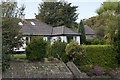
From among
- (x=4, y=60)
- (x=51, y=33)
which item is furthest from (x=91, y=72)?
(x=51, y=33)

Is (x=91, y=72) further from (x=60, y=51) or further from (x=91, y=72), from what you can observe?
(x=60, y=51)

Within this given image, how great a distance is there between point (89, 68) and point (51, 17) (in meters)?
26.7

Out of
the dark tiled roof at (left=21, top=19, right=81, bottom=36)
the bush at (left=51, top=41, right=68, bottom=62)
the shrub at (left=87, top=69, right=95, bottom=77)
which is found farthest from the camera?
the dark tiled roof at (left=21, top=19, right=81, bottom=36)

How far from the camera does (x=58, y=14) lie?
34750 millimetres

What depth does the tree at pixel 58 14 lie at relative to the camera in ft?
114

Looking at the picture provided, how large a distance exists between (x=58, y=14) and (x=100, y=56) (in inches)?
961

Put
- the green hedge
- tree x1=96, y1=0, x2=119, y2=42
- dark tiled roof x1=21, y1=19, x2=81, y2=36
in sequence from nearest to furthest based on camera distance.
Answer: the green hedge → tree x1=96, y1=0, x2=119, y2=42 → dark tiled roof x1=21, y1=19, x2=81, y2=36

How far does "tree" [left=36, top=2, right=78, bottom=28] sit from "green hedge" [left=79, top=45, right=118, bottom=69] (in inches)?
902

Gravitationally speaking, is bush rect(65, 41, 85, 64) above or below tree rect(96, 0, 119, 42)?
below

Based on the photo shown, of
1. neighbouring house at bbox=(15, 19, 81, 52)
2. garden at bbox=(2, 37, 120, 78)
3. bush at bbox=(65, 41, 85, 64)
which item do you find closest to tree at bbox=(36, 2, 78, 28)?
neighbouring house at bbox=(15, 19, 81, 52)

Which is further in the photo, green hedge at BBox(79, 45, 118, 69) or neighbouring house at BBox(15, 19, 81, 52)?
neighbouring house at BBox(15, 19, 81, 52)

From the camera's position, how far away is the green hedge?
11609mm

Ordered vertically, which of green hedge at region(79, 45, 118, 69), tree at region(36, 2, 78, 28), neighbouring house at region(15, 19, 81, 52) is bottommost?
green hedge at region(79, 45, 118, 69)

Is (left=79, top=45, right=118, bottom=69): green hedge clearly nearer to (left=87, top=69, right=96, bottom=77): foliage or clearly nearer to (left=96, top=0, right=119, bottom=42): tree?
(left=96, top=0, right=119, bottom=42): tree
